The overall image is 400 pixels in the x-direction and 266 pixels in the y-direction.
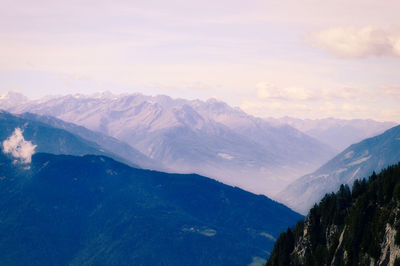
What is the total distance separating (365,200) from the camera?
189 meters

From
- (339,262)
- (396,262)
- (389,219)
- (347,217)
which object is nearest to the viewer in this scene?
(396,262)

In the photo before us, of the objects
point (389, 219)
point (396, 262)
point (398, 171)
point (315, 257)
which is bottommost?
point (315, 257)

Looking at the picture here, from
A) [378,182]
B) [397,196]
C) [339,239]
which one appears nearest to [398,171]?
[378,182]

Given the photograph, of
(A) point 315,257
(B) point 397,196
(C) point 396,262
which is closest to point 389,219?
(B) point 397,196

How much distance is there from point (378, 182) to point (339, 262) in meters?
34.6

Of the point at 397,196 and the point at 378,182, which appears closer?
the point at 397,196

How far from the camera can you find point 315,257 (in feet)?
651

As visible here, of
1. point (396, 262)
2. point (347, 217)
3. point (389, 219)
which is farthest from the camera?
point (347, 217)

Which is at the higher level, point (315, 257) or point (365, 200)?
point (365, 200)

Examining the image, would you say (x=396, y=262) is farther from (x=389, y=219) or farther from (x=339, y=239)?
(x=339, y=239)

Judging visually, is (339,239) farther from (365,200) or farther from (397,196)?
(397,196)

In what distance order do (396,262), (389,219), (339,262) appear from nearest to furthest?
(396,262), (389,219), (339,262)

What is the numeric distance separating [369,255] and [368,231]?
9787 millimetres

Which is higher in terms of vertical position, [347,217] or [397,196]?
[397,196]
